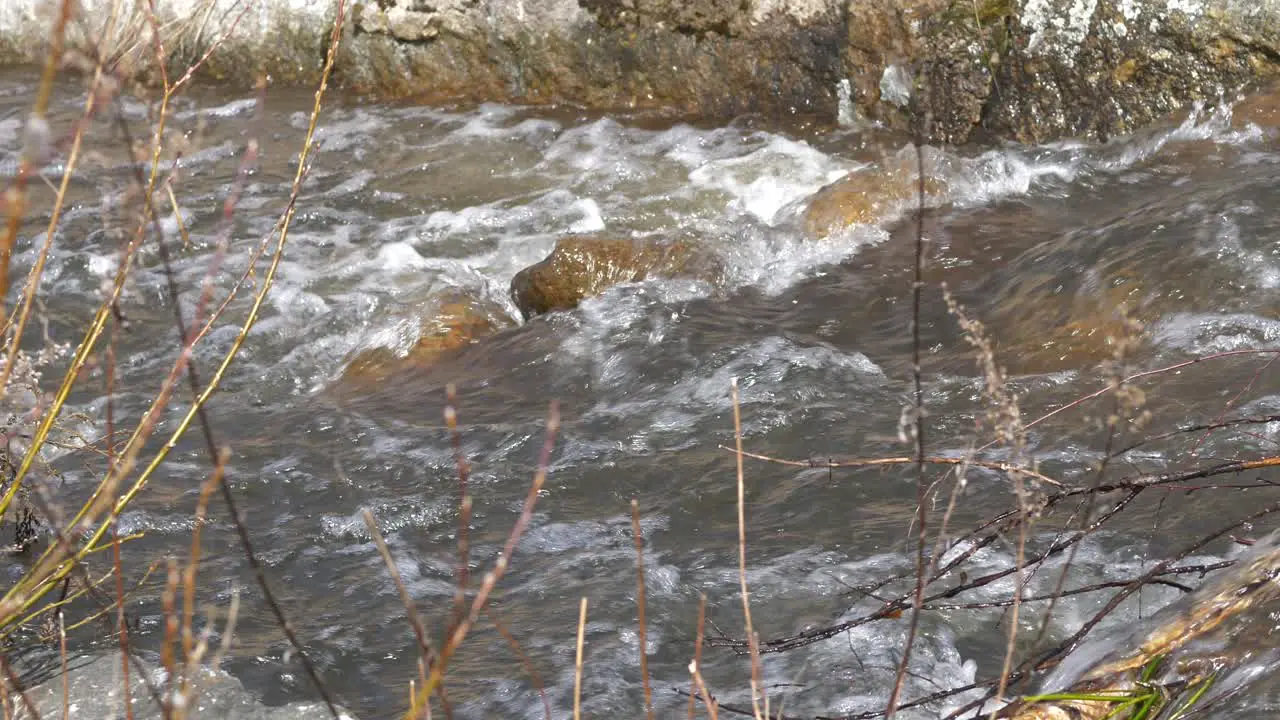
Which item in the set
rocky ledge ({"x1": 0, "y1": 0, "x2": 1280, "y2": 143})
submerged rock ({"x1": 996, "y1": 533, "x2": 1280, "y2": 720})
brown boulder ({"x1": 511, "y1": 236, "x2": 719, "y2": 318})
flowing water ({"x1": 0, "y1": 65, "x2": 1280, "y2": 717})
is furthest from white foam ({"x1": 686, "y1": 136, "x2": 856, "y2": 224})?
submerged rock ({"x1": 996, "y1": 533, "x2": 1280, "y2": 720})

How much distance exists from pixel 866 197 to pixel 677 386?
1984 mm

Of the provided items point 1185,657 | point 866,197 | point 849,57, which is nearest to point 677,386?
point 866,197

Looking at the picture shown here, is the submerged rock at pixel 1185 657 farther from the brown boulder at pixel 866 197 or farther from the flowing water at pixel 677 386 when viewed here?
the brown boulder at pixel 866 197

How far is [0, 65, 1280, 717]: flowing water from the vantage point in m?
3.25

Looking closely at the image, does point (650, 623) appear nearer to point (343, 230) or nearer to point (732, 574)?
point (732, 574)

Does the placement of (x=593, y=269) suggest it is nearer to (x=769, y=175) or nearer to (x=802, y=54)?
(x=769, y=175)

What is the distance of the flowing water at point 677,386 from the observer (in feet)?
10.7

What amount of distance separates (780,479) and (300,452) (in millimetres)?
1716

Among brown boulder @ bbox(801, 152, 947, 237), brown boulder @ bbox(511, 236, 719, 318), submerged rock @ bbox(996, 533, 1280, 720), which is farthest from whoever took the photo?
brown boulder @ bbox(801, 152, 947, 237)

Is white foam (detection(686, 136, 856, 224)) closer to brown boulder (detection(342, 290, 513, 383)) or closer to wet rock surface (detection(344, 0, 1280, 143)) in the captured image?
wet rock surface (detection(344, 0, 1280, 143))

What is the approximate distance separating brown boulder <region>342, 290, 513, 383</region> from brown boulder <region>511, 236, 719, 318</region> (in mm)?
179

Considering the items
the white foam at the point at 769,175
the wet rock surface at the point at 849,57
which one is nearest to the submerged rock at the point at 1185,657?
the wet rock surface at the point at 849,57

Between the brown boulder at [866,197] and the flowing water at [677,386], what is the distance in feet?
0.25

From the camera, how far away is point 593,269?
18.8ft
